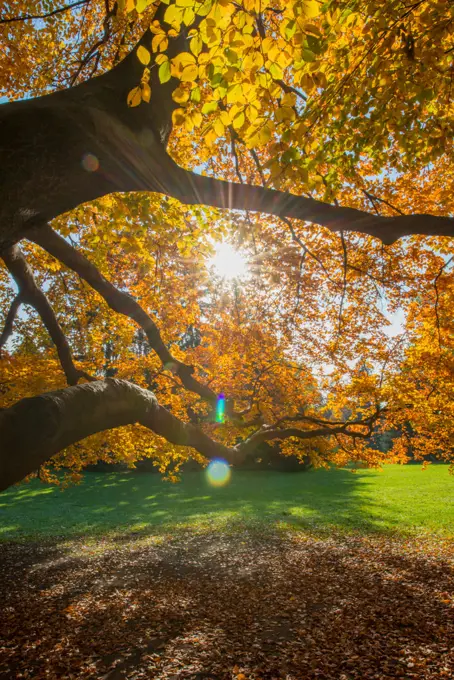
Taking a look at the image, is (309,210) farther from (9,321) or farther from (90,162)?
(9,321)

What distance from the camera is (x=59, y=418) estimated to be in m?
3.16

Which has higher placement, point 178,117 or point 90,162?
point 90,162

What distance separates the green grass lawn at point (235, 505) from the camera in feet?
52.5

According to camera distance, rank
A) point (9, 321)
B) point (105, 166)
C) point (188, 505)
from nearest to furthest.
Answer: point (105, 166)
point (9, 321)
point (188, 505)

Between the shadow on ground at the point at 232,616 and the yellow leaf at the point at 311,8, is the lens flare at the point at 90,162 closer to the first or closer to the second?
the yellow leaf at the point at 311,8

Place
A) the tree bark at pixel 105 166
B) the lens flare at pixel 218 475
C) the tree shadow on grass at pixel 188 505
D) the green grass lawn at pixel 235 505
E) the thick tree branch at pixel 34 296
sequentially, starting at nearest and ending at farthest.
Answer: the tree bark at pixel 105 166 < the thick tree branch at pixel 34 296 < the green grass lawn at pixel 235 505 < the tree shadow on grass at pixel 188 505 < the lens flare at pixel 218 475

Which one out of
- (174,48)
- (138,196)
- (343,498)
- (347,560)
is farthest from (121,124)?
(343,498)

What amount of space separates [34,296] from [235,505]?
1935 cm

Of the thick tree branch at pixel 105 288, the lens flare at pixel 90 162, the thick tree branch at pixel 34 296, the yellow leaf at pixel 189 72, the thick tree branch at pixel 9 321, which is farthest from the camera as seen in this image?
the thick tree branch at pixel 9 321

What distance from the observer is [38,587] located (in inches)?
308

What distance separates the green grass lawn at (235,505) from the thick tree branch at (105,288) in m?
10.5

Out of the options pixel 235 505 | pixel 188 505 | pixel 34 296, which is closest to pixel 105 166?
pixel 34 296

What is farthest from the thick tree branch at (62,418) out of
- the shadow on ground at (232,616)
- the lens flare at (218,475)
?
the lens flare at (218,475)

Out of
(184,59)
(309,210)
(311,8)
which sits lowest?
(309,210)
